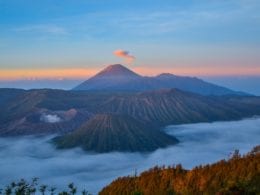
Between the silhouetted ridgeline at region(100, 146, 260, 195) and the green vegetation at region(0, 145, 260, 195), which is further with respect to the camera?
the silhouetted ridgeline at region(100, 146, 260, 195)

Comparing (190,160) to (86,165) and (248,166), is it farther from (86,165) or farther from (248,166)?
(248,166)

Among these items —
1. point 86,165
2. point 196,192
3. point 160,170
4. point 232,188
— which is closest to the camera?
point 232,188

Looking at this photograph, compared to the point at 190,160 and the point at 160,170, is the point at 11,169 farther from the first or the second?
the point at 160,170

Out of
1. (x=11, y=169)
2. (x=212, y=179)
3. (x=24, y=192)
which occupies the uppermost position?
(x=212, y=179)

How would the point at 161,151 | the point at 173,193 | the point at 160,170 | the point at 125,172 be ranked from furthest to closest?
the point at 161,151
the point at 125,172
the point at 160,170
the point at 173,193

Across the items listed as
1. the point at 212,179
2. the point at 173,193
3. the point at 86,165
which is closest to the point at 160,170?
the point at 173,193

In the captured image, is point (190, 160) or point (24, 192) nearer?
point (24, 192)

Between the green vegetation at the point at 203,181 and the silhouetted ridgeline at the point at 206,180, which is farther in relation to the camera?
the silhouetted ridgeline at the point at 206,180

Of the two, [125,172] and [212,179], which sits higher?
[212,179]
